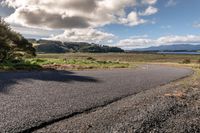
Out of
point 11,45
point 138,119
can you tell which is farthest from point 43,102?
point 11,45

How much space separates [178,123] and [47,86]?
8.45 meters

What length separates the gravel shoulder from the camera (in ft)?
28.0

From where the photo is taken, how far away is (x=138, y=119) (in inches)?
388

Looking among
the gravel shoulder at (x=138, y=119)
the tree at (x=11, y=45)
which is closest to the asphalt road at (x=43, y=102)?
the gravel shoulder at (x=138, y=119)

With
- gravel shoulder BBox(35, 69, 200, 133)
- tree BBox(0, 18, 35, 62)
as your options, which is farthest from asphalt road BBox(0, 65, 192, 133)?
tree BBox(0, 18, 35, 62)

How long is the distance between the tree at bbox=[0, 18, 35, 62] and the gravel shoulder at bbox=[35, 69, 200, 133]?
27480mm

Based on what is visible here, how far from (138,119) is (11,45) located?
3516 centimetres

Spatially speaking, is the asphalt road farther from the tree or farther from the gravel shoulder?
the tree

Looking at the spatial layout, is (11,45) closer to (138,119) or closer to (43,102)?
(43,102)

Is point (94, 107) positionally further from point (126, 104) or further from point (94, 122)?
point (94, 122)

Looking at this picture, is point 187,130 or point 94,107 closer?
point 187,130

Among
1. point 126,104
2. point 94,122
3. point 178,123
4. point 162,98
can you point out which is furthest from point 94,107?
point 162,98

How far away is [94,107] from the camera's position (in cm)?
1162

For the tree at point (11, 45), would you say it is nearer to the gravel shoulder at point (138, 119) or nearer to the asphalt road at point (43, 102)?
the asphalt road at point (43, 102)
